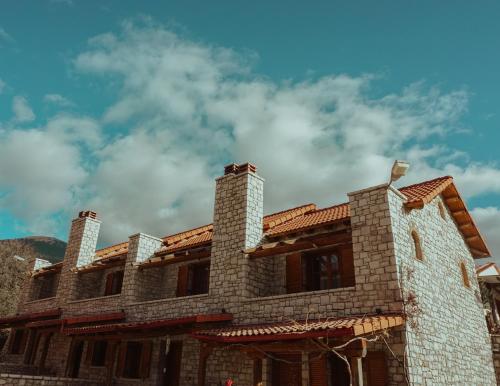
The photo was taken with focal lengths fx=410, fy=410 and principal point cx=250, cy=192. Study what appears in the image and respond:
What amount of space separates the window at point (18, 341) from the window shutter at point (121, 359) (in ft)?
32.6

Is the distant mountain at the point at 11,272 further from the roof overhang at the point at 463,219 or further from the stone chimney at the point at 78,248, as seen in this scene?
the roof overhang at the point at 463,219

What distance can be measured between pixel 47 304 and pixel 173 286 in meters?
8.94

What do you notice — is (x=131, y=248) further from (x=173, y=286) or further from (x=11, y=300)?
(x=11, y=300)

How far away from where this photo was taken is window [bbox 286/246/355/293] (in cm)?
1184

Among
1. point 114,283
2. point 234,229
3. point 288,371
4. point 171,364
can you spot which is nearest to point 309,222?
point 234,229

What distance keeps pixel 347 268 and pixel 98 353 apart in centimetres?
1178

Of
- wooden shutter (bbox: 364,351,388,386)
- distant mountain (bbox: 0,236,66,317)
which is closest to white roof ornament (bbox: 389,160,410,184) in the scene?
wooden shutter (bbox: 364,351,388,386)

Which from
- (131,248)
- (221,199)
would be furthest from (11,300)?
(221,199)

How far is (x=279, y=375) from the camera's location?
37.1ft

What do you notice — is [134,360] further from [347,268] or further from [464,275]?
[464,275]

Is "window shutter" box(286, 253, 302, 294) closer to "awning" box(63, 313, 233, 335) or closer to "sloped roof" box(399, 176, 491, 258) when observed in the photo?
"awning" box(63, 313, 233, 335)

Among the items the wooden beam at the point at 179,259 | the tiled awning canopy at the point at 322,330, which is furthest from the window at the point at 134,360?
the tiled awning canopy at the point at 322,330

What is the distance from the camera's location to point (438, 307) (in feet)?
37.3

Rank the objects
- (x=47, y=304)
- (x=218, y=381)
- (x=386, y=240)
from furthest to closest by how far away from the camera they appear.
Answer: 1. (x=47, y=304)
2. (x=218, y=381)
3. (x=386, y=240)
